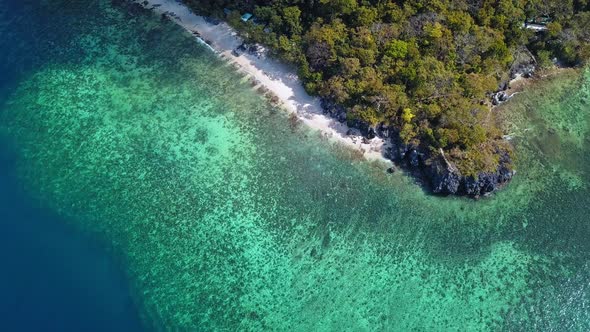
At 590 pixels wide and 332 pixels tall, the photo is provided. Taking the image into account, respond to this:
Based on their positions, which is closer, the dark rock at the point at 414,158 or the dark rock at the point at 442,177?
the dark rock at the point at 442,177

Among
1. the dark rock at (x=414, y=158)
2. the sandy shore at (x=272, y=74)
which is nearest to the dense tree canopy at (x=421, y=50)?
the dark rock at (x=414, y=158)

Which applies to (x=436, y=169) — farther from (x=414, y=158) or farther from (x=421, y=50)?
(x=421, y=50)

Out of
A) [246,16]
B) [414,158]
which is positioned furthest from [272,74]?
[414,158]

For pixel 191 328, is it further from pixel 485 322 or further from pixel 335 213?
pixel 485 322

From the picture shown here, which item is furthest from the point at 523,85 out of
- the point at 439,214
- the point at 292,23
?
the point at 292,23

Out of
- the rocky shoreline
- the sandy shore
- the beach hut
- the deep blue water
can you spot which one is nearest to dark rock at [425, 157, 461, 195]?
the rocky shoreline

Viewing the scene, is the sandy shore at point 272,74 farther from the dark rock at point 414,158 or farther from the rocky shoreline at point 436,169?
the dark rock at point 414,158

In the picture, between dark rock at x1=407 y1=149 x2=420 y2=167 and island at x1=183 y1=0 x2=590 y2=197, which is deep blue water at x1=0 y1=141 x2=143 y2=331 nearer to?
island at x1=183 y1=0 x2=590 y2=197
